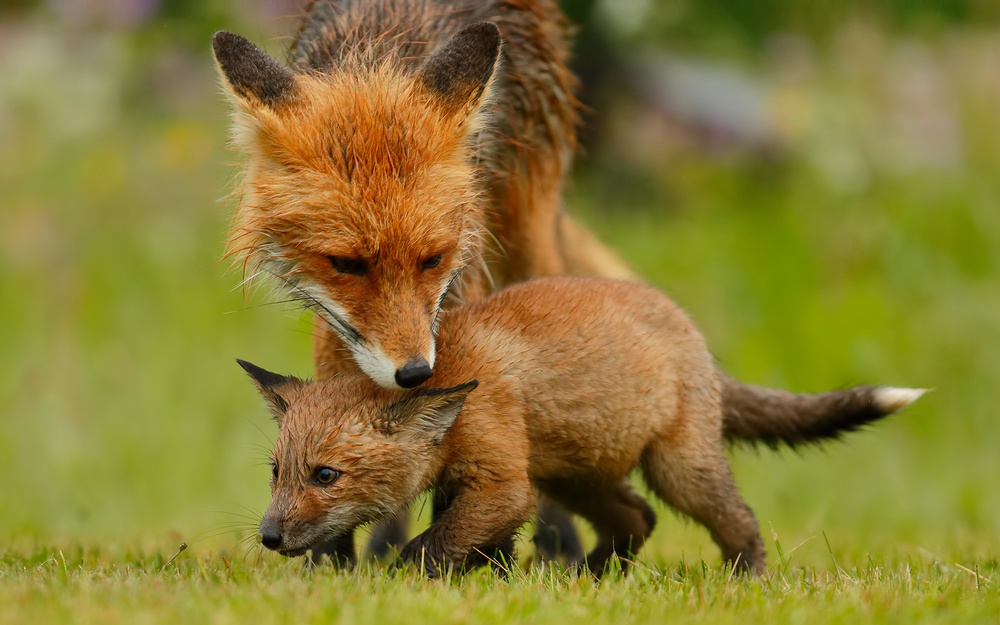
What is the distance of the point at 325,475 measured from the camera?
14.8ft

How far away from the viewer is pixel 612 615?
149 inches

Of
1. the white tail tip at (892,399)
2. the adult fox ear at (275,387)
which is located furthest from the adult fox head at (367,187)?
the white tail tip at (892,399)

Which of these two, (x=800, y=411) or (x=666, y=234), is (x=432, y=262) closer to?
(x=800, y=411)

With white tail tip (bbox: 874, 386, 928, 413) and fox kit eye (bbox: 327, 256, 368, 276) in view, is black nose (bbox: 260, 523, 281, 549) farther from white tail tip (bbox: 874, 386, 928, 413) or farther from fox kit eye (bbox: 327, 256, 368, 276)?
white tail tip (bbox: 874, 386, 928, 413)

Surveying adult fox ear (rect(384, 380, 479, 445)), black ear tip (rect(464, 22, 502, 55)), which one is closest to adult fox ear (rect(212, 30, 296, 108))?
black ear tip (rect(464, 22, 502, 55))

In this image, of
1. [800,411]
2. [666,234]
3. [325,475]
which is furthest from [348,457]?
[666,234]

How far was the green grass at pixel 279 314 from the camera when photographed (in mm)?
9312

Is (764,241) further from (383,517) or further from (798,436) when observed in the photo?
(383,517)

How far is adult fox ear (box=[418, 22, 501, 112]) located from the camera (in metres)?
5.33

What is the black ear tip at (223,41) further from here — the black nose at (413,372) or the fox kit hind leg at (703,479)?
the fox kit hind leg at (703,479)

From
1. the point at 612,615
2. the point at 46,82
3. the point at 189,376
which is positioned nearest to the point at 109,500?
the point at 189,376

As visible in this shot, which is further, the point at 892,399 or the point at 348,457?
the point at 892,399

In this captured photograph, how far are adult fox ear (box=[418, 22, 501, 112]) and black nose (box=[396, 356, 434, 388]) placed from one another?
1.45 meters

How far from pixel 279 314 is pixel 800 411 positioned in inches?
259
